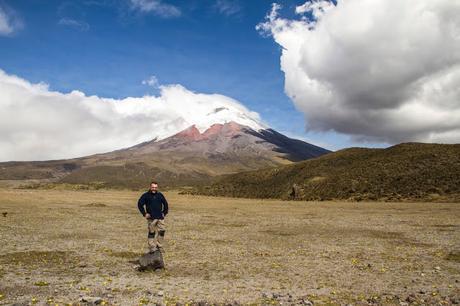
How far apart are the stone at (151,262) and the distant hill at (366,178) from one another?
71.3 m

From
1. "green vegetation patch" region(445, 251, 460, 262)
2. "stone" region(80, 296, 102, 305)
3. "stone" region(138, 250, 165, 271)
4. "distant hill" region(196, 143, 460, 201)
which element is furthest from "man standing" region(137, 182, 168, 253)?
"distant hill" region(196, 143, 460, 201)

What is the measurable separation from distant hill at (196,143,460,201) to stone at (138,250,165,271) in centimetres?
7130

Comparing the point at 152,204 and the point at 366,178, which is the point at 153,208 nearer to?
the point at 152,204

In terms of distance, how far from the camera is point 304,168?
431ft

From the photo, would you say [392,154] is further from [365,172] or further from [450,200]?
[450,200]

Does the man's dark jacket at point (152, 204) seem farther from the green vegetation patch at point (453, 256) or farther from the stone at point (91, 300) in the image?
the green vegetation patch at point (453, 256)

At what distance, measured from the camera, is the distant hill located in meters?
86.0

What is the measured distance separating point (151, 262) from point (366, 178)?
91151 millimetres

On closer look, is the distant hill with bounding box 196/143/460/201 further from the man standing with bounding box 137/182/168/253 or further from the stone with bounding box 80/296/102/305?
the stone with bounding box 80/296/102/305

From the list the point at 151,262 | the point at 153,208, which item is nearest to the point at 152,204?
the point at 153,208

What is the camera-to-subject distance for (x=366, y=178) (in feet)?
330

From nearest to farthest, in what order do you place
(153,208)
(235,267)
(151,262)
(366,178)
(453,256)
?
(151,262) < (235,267) < (153,208) < (453,256) < (366,178)

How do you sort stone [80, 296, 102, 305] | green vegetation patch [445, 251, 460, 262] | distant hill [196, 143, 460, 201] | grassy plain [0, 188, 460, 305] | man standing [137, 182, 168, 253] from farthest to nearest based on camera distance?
distant hill [196, 143, 460, 201] < green vegetation patch [445, 251, 460, 262] < man standing [137, 182, 168, 253] < grassy plain [0, 188, 460, 305] < stone [80, 296, 102, 305]

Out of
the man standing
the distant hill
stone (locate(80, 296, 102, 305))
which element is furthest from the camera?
the distant hill
